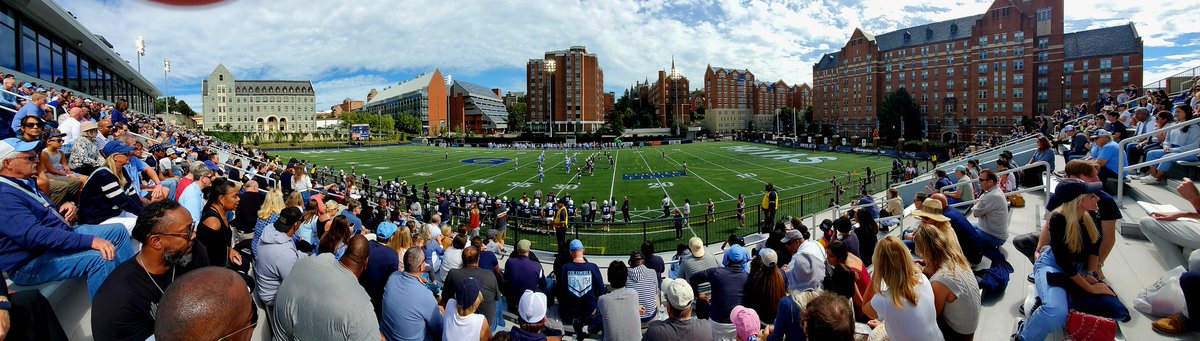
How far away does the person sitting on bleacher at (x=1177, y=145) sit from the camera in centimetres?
813

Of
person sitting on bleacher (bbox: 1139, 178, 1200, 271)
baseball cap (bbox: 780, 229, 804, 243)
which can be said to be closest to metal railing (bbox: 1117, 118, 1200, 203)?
person sitting on bleacher (bbox: 1139, 178, 1200, 271)

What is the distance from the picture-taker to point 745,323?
4535 millimetres

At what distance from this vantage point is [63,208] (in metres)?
4.56

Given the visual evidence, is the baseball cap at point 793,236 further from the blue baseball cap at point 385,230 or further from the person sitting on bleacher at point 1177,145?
the person sitting on bleacher at point 1177,145

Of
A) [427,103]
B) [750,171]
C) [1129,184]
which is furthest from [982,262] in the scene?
[427,103]

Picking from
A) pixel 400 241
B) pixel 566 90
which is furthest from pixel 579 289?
pixel 566 90

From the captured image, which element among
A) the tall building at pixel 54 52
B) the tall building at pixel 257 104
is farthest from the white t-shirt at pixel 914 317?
the tall building at pixel 257 104

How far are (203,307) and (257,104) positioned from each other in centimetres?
17357

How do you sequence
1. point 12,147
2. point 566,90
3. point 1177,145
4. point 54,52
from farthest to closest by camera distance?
point 566,90 → point 54,52 → point 1177,145 → point 12,147

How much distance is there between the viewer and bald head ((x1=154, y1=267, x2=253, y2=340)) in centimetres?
194

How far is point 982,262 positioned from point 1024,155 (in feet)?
49.5

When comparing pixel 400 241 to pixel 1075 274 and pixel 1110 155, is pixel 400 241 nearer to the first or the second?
pixel 1075 274

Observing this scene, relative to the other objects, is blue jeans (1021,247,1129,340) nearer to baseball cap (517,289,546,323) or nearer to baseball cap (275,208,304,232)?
baseball cap (517,289,546,323)

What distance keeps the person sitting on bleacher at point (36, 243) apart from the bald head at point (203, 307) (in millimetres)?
2481
